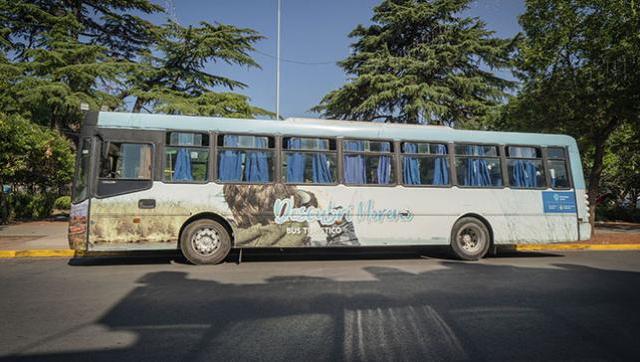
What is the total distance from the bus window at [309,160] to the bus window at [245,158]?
0.35 meters

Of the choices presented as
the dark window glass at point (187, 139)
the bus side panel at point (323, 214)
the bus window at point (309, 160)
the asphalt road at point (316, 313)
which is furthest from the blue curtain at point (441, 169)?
the dark window glass at point (187, 139)

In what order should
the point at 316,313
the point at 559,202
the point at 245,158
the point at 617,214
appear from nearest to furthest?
the point at 316,313, the point at 245,158, the point at 559,202, the point at 617,214

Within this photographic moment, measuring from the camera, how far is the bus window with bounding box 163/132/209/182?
318 inches

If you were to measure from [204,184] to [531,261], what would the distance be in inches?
292

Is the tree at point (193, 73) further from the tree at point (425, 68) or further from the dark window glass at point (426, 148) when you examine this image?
the dark window glass at point (426, 148)

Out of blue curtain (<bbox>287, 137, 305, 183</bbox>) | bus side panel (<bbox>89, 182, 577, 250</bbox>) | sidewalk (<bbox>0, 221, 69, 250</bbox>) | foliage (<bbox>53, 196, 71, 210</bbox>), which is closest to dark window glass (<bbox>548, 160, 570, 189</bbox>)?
bus side panel (<bbox>89, 182, 577, 250</bbox>)

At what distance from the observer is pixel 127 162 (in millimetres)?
7945

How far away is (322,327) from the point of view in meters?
4.21

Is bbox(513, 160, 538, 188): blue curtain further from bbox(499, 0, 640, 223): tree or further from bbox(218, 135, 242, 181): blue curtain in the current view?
bbox(218, 135, 242, 181): blue curtain

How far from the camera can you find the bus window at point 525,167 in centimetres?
959

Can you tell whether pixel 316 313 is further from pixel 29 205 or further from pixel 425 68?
pixel 29 205

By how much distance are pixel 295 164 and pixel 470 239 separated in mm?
4455

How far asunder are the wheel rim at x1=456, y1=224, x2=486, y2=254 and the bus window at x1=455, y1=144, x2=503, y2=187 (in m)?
1.02

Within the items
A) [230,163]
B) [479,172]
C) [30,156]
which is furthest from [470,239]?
[30,156]
